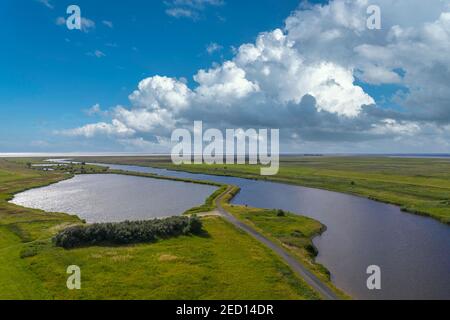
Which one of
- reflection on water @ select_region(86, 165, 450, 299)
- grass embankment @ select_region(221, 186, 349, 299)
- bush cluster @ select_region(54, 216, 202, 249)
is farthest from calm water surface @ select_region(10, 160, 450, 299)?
bush cluster @ select_region(54, 216, 202, 249)

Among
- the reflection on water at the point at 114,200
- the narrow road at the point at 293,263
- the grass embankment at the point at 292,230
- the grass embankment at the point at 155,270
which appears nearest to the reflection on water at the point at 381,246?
the grass embankment at the point at 292,230

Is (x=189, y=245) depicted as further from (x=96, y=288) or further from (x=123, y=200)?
(x=123, y=200)

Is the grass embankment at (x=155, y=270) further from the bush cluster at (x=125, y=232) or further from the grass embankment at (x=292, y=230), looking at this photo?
the grass embankment at (x=292, y=230)

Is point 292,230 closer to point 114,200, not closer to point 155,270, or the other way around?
point 155,270

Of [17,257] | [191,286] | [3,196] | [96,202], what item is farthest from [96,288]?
[3,196]

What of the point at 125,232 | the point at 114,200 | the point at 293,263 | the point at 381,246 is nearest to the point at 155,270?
the point at 125,232
